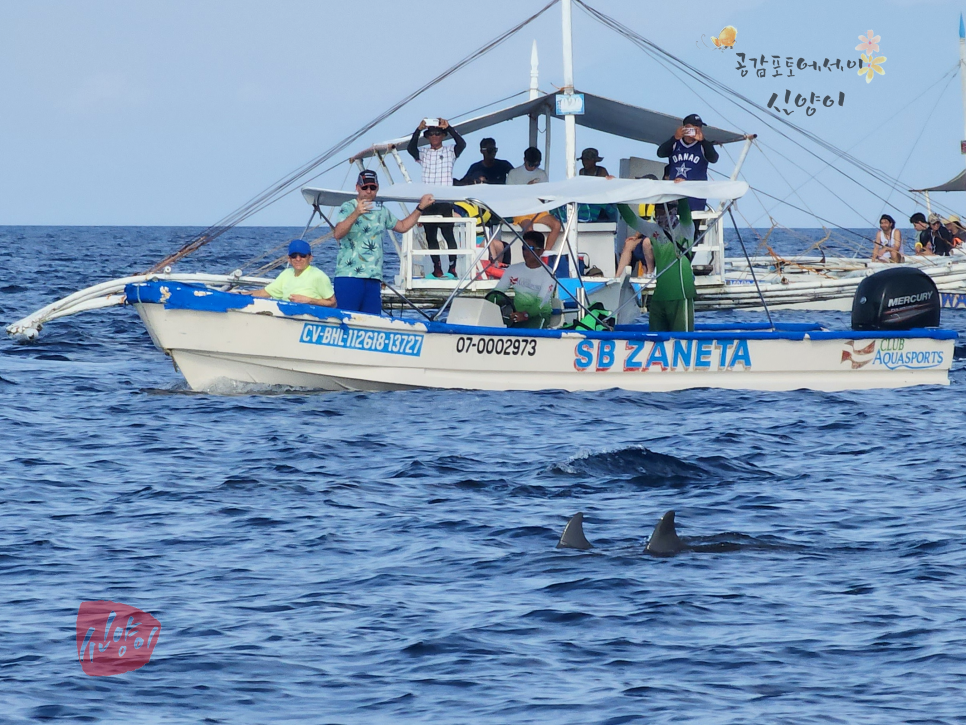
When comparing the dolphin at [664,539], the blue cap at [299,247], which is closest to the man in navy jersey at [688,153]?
the blue cap at [299,247]

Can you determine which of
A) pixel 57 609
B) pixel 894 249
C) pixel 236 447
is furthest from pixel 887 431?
pixel 894 249

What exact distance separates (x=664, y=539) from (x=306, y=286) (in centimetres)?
658

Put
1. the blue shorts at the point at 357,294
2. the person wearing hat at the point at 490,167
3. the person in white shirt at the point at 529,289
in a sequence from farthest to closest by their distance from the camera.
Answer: the person wearing hat at the point at 490,167 < the person in white shirt at the point at 529,289 < the blue shorts at the point at 357,294

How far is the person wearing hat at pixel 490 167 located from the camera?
64.1 ft

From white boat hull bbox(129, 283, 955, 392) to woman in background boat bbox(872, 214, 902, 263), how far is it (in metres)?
11.6

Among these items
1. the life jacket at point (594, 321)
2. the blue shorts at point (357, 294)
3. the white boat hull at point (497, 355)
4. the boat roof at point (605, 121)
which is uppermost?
the boat roof at point (605, 121)

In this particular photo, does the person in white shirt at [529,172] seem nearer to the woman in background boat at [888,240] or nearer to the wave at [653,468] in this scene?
the wave at [653,468]

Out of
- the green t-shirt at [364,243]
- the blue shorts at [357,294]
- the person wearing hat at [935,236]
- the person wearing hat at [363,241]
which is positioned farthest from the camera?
the person wearing hat at [935,236]

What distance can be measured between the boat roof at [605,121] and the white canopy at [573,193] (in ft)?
15.6

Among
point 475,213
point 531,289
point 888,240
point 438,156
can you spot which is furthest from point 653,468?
point 888,240

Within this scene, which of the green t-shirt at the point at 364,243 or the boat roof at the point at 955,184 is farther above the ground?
the boat roof at the point at 955,184

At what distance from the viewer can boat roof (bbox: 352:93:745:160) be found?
20.6 metres

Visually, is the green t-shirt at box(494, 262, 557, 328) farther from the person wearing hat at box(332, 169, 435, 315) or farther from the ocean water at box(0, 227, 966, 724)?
the person wearing hat at box(332, 169, 435, 315)

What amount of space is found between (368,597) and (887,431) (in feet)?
24.1
